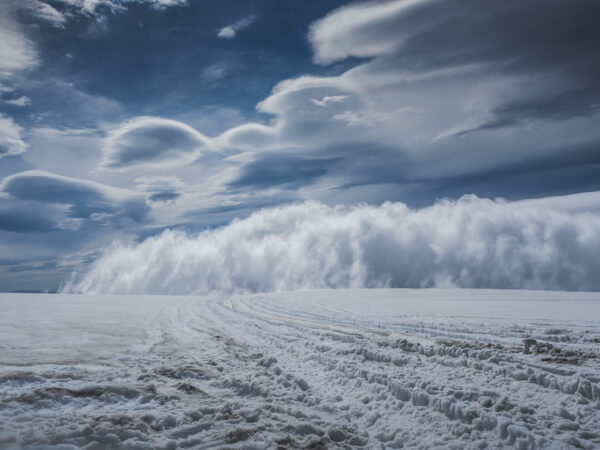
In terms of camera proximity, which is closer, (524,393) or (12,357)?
(524,393)

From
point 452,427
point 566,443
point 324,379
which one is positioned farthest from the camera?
point 324,379

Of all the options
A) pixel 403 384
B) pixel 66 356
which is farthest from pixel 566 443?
pixel 66 356

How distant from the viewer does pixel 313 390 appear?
4.41 metres

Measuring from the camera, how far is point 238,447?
9.98 ft

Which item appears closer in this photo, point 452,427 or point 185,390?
point 452,427

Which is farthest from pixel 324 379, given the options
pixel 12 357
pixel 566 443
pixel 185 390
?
pixel 12 357

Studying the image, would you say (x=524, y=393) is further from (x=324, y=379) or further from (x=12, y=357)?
(x=12, y=357)

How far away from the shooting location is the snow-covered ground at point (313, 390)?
3.19 metres

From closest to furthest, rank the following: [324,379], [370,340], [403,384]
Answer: [403,384] < [324,379] < [370,340]

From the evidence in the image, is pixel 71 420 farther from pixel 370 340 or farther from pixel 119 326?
pixel 119 326

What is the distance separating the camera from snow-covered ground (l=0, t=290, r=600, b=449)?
319cm

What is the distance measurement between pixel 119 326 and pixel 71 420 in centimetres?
731

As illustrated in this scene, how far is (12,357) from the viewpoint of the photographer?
5.81m

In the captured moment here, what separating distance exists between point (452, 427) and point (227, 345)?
4776 mm
